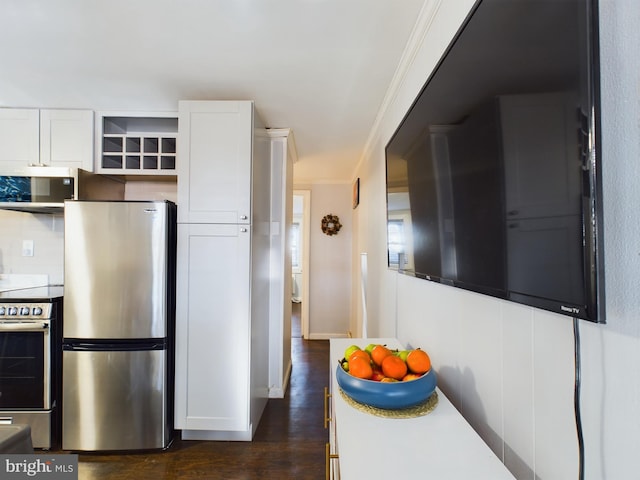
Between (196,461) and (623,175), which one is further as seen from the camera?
(196,461)

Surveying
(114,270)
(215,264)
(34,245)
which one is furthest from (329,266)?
(34,245)

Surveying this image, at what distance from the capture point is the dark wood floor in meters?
1.85

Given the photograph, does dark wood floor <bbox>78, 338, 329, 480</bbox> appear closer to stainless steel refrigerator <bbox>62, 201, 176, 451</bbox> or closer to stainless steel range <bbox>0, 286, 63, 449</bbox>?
stainless steel refrigerator <bbox>62, 201, 176, 451</bbox>

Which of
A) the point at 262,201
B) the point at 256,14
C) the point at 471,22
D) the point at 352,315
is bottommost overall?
the point at 352,315

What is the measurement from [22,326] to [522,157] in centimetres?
281

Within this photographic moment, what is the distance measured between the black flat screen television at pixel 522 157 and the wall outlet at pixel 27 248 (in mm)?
3176

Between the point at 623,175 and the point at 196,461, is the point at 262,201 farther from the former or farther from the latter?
the point at 623,175

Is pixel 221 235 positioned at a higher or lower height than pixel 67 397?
higher

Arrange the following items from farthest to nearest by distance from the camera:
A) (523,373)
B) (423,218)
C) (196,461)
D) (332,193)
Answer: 1. (332,193)
2. (196,461)
3. (423,218)
4. (523,373)

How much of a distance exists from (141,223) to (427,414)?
1.96m

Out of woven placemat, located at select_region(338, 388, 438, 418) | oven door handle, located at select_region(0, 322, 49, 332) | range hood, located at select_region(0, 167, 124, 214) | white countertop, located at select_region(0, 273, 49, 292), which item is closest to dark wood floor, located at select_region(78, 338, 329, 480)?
oven door handle, located at select_region(0, 322, 49, 332)

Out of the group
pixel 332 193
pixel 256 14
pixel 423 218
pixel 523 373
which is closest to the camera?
pixel 523 373

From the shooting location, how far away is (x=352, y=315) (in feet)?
14.4

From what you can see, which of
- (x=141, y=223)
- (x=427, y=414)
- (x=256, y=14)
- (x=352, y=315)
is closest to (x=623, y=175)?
(x=427, y=414)
